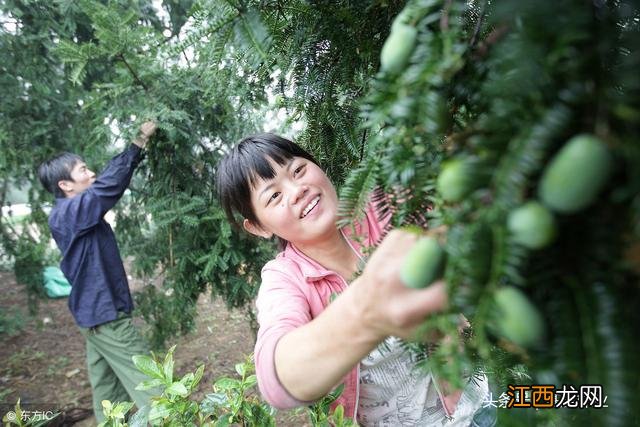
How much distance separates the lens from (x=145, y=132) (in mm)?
2904

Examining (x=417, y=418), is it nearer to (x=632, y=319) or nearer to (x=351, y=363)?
(x=351, y=363)

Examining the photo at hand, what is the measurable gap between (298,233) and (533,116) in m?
0.92

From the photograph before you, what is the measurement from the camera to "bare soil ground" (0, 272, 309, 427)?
4188mm

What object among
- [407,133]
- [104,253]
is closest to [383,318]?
[407,133]

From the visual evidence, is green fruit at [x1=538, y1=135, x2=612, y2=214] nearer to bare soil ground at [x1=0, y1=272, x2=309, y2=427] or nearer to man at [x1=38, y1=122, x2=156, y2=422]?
man at [x1=38, y1=122, x2=156, y2=422]

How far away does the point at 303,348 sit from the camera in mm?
757

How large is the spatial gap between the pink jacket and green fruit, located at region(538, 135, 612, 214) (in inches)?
22.1

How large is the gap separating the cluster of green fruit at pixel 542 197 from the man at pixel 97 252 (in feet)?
9.42

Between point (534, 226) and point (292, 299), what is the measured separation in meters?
0.84

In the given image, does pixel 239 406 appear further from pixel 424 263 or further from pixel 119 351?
pixel 119 351

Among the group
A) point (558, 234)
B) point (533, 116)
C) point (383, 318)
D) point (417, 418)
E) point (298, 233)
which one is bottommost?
point (417, 418)

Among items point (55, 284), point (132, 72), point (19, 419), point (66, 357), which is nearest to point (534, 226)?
point (19, 419)

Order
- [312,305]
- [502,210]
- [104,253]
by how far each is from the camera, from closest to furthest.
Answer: [502,210] < [312,305] < [104,253]

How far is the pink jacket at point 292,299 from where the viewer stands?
2.78 ft
